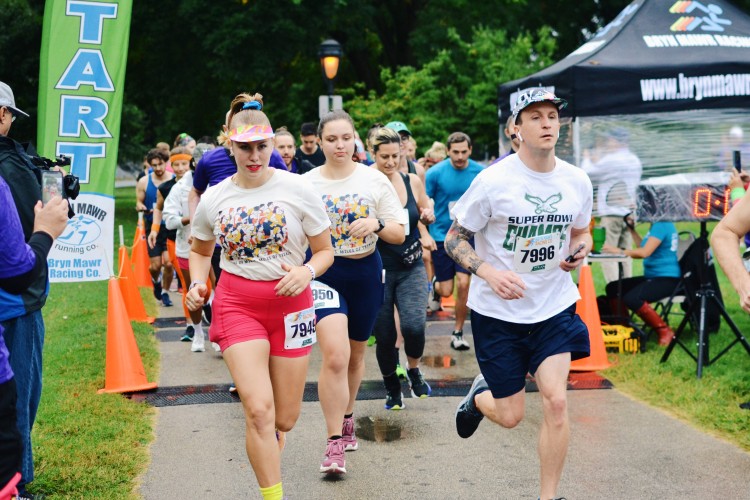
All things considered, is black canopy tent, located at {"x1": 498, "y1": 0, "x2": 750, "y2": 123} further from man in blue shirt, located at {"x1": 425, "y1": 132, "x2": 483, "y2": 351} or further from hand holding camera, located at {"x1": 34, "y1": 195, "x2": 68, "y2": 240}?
hand holding camera, located at {"x1": 34, "y1": 195, "x2": 68, "y2": 240}

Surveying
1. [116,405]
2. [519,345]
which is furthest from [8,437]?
[116,405]

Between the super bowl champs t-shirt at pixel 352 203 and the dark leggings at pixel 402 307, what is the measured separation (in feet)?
4.19

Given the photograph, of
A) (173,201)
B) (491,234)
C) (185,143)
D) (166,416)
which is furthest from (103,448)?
(185,143)

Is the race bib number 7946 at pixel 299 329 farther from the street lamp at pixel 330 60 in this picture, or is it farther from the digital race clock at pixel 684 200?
the street lamp at pixel 330 60

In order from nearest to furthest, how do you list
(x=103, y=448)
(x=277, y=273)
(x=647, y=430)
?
(x=277, y=273) → (x=103, y=448) → (x=647, y=430)

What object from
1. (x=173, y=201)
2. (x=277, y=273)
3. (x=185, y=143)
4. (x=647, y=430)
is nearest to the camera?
(x=277, y=273)

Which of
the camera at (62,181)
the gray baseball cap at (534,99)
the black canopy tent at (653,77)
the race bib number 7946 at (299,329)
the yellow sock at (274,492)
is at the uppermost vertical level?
the black canopy tent at (653,77)

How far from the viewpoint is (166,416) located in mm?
7191

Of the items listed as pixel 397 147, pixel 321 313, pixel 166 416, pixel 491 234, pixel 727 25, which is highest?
pixel 727 25

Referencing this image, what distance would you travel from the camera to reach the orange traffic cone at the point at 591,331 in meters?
8.77

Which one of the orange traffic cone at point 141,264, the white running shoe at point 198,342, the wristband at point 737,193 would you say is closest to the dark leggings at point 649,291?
the wristband at point 737,193

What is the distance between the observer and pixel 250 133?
485cm

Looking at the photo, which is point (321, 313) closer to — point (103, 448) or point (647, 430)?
point (103, 448)

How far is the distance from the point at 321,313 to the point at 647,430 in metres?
2.54
